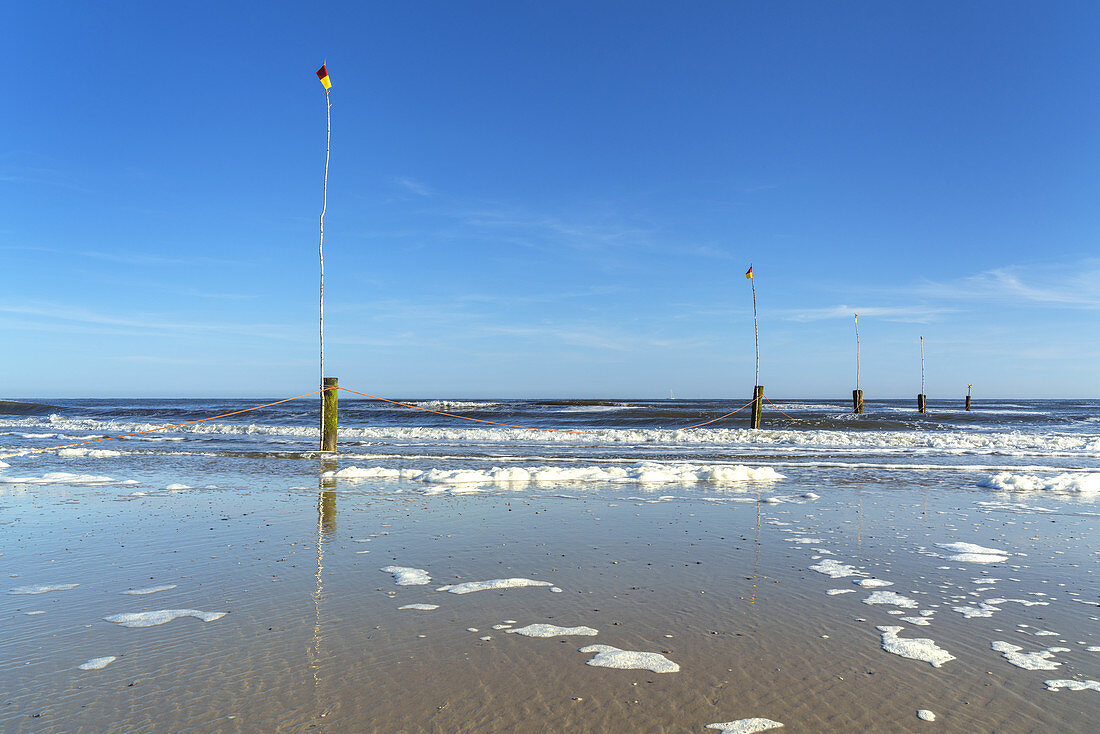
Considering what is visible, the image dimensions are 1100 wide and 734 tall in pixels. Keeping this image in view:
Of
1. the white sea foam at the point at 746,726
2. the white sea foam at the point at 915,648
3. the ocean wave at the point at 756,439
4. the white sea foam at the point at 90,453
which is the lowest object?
the ocean wave at the point at 756,439

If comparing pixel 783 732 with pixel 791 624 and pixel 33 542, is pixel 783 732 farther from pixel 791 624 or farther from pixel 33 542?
pixel 33 542

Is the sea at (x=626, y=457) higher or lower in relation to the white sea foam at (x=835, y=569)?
lower

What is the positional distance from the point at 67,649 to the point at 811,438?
20852mm

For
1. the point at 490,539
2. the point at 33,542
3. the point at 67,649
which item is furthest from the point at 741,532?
the point at 33,542

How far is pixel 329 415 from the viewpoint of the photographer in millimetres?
15352

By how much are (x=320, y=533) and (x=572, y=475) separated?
16.8 ft

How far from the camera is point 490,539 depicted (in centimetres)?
602

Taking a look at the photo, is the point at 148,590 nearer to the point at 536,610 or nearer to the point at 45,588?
the point at 45,588

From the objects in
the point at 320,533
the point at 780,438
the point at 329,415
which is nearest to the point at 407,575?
the point at 320,533

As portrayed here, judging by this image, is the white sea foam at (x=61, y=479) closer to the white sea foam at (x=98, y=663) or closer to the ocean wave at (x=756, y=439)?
the white sea foam at (x=98, y=663)

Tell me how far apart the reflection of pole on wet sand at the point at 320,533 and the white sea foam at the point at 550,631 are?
1050mm

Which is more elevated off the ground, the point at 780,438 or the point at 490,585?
the point at 490,585

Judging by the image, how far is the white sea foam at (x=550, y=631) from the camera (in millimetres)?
3627

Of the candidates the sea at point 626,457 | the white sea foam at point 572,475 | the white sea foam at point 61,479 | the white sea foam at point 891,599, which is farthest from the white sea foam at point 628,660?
the white sea foam at point 61,479
